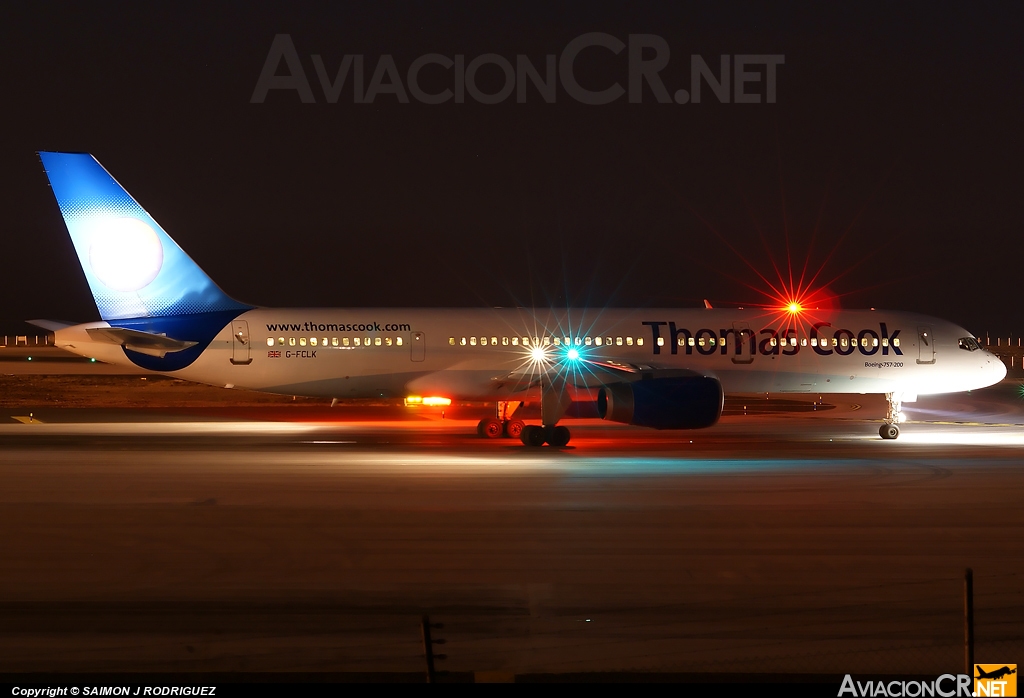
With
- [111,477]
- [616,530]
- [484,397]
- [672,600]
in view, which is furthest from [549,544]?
[484,397]

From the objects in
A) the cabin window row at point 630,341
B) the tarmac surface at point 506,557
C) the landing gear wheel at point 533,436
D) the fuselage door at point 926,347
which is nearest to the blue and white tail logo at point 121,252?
the tarmac surface at point 506,557

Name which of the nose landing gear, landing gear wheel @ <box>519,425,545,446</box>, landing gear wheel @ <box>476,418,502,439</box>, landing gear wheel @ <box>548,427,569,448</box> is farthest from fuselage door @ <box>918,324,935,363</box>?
landing gear wheel @ <box>519,425,545,446</box>

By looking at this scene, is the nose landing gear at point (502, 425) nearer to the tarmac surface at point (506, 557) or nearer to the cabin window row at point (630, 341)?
the cabin window row at point (630, 341)

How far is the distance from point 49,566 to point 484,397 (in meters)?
18.7

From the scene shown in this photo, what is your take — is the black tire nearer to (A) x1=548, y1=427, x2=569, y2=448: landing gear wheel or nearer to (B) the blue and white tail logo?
(A) x1=548, y1=427, x2=569, y2=448: landing gear wheel

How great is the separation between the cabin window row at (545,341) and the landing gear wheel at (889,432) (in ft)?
22.3

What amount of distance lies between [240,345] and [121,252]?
391 centimetres

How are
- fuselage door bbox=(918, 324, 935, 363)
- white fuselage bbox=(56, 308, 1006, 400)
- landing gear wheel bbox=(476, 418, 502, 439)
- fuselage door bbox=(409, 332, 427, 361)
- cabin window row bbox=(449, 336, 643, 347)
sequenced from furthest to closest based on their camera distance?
fuselage door bbox=(918, 324, 935, 363)
cabin window row bbox=(449, 336, 643, 347)
fuselage door bbox=(409, 332, 427, 361)
white fuselage bbox=(56, 308, 1006, 400)
landing gear wheel bbox=(476, 418, 502, 439)

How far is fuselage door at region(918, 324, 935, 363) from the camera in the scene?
31.6 metres

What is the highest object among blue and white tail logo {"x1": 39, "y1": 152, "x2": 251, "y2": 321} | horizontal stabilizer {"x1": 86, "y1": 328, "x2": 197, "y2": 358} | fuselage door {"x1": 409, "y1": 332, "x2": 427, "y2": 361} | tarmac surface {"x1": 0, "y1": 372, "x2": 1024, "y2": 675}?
blue and white tail logo {"x1": 39, "y1": 152, "x2": 251, "y2": 321}

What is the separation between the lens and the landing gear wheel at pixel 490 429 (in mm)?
27500

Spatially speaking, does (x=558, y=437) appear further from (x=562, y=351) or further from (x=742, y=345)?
(x=742, y=345)

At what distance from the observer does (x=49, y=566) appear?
10.9 meters

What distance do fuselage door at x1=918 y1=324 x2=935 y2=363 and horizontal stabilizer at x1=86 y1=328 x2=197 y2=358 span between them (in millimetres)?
20649
